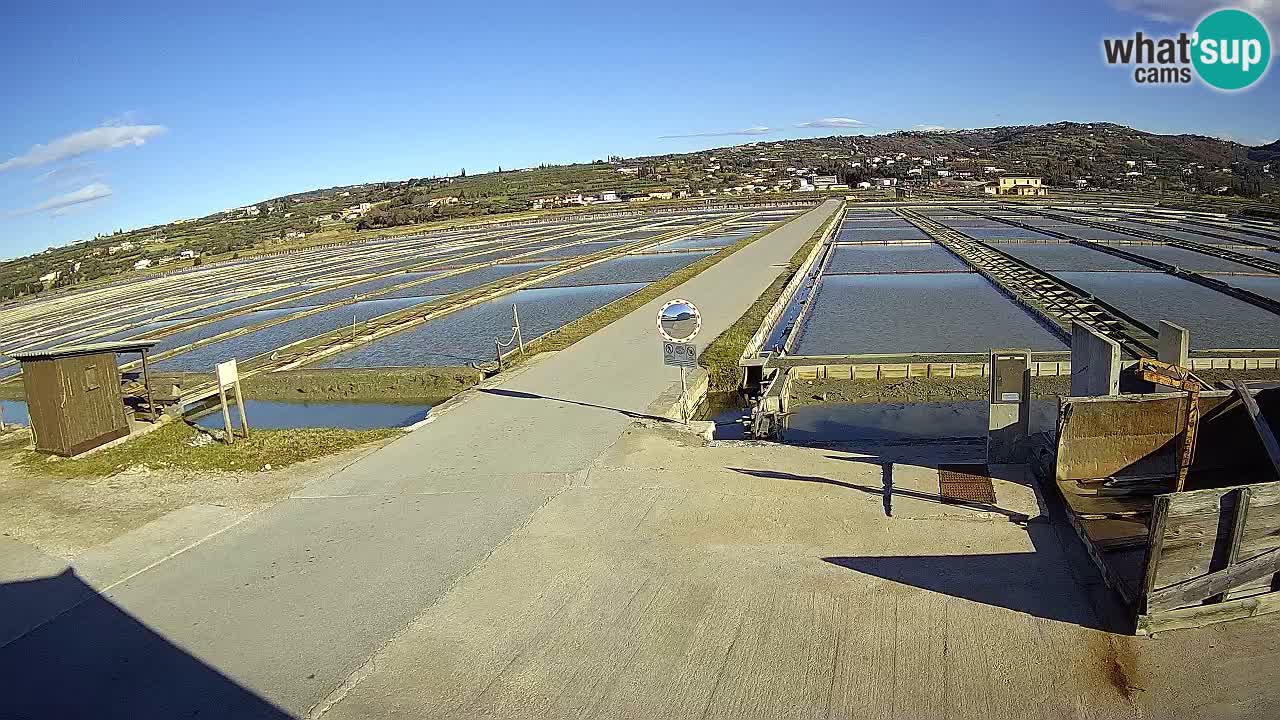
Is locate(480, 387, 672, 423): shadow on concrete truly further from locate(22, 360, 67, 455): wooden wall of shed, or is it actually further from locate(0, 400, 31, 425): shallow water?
locate(0, 400, 31, 425): shallow water

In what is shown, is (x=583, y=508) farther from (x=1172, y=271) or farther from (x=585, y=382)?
(x=1172, y=271)

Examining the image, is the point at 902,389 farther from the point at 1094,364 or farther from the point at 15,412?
the point at 15,412

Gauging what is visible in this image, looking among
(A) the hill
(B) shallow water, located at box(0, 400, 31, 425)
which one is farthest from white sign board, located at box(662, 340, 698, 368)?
(A) the hill

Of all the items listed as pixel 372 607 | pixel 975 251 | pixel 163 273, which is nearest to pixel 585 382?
pixel 372 607

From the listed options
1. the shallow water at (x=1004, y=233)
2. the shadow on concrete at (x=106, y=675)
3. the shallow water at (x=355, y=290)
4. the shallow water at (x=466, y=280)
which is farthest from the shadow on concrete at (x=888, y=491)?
the shallow water at (x=1004, y=233)

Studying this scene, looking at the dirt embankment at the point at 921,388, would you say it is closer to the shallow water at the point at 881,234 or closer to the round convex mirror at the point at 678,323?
the round convex mirror at the point at 678,323

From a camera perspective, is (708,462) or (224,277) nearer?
(708,462)

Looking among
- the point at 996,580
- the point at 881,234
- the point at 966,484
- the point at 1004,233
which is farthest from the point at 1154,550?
the point at 1004,233
